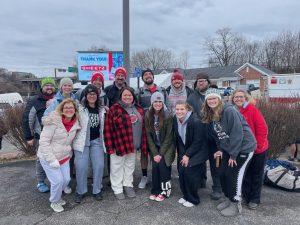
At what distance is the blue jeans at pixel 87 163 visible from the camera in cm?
398

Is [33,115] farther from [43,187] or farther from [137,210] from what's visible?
[137,210]

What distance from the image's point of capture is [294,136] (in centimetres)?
638

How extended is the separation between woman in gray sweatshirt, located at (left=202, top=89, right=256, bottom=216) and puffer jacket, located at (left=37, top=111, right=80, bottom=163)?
1991mm

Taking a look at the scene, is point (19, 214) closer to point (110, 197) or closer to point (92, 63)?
point (110, 197)

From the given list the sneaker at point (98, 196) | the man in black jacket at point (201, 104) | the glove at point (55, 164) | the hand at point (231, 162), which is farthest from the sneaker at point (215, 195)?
the glove at point (55, 164)

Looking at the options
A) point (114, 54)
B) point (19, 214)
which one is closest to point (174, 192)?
point (19, 214)

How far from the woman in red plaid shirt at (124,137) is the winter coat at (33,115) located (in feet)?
3.89

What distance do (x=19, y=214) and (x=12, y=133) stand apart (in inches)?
141

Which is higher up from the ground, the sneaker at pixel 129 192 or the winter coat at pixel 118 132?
the winter coat at pixel 118 132

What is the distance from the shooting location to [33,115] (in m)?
4.34

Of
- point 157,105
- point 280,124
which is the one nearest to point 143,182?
point 157,105

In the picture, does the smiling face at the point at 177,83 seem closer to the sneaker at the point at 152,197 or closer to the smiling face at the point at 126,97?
the smiling face at the point at 126,97

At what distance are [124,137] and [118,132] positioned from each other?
0.12m

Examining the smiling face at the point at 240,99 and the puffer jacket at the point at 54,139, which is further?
the smiling face at the point at 240,99
